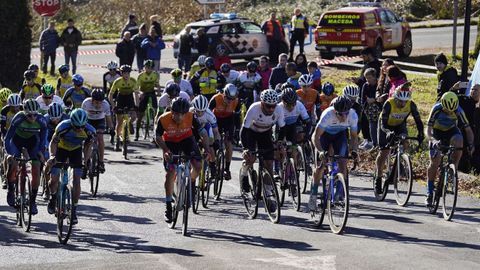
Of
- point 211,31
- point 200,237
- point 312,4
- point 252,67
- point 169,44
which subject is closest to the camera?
point 200,237

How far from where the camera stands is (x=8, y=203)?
58.3ft

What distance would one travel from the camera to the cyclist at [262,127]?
16766mm

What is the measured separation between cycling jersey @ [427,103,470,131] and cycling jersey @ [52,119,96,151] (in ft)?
16.1

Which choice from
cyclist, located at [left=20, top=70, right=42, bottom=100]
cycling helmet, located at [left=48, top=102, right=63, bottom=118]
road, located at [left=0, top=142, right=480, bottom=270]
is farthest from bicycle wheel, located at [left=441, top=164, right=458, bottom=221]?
cyclist, located at [left=20, top=70, right=42, bottom=100]

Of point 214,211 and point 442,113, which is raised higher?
point 442,113

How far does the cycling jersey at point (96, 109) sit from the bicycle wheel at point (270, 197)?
174 inches

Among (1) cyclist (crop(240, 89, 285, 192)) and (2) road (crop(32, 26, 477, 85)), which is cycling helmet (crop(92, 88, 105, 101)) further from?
(2) road (crop(32, 26, 477, 85))

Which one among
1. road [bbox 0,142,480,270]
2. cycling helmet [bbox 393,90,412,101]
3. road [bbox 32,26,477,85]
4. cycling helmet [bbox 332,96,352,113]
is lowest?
road [bbox 0,142,480,270]

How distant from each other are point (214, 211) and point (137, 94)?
7.10 meters

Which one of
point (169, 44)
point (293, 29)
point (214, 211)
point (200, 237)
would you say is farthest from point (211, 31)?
point (200, 237)

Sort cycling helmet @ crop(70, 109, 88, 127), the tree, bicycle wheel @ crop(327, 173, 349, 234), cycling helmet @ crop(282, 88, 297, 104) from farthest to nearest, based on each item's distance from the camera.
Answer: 1. the tree
2. cycling helmet @ crop(282, 88, 297, 104)
3. cycling helmet @ crop(70, 109, 88, 127)
4. bicycle wheel @ crop(327, 173, 349, 234)

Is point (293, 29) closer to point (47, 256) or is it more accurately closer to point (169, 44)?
point (169, 44)

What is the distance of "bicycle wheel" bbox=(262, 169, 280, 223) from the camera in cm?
1667

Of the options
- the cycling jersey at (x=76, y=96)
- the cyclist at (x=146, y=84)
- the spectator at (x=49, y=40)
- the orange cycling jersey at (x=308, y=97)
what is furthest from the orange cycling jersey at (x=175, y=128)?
the spectator at (x=49, y=40)
